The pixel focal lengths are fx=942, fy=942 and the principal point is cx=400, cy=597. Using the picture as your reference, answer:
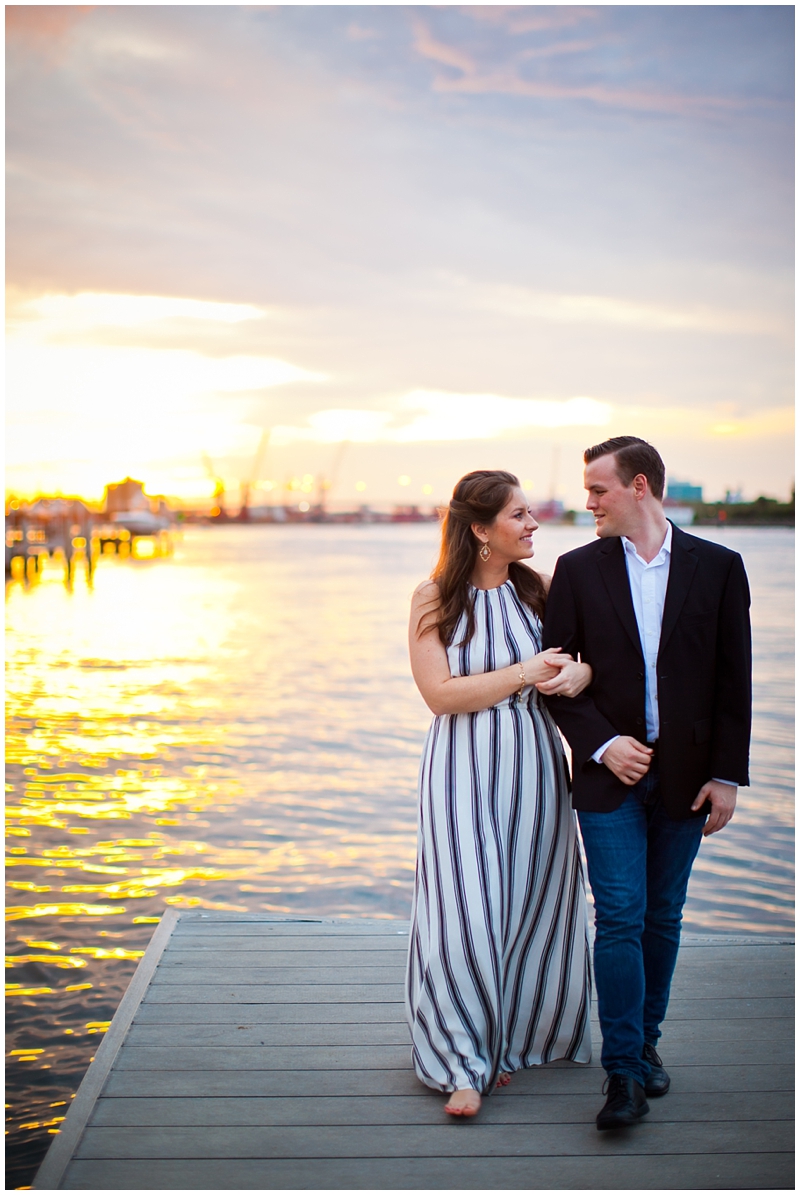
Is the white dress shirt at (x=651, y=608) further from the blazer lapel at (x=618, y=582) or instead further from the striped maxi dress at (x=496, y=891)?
the striped maxi dress at (x=496, y=891)

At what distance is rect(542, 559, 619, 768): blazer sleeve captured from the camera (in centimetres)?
249

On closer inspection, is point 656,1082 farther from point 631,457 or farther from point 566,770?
point 631,457

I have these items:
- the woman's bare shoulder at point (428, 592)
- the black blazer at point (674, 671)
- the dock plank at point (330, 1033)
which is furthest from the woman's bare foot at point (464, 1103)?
the woman's bare shoulder at point (428, 592)

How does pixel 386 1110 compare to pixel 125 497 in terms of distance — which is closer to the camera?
pixel 386 1110

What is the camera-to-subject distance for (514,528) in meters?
2.70

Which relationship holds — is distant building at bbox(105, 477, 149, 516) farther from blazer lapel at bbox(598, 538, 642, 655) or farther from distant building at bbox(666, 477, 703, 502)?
blazer lapel at bbox(598, 538, 642, 655)

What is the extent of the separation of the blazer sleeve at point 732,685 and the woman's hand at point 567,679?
0.35 metres

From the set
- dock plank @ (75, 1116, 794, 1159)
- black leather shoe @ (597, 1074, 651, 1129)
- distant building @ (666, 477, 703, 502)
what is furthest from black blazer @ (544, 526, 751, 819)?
distant building @ (666, 477, 703, 502)

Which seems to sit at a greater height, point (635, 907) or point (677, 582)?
point (677, 582)

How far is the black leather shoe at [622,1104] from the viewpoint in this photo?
235 cm

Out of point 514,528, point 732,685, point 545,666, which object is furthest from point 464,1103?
point 514,528

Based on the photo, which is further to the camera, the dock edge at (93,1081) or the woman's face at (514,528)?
the woman's face at (514,528)

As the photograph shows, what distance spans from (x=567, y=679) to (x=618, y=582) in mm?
299

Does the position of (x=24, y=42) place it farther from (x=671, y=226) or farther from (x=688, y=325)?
(x=688, y=325)
